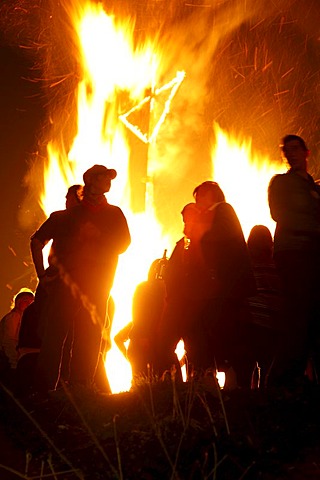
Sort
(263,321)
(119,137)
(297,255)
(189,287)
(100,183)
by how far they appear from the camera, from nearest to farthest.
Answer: (297,255), (263,321), (189,287), (100,183), (119,137)

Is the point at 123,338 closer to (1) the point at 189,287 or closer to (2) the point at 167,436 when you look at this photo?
(1) the point at 189,287

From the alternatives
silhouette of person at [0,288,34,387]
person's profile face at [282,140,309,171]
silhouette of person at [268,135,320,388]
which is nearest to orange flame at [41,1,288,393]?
silhouette of person at [0,288,34,387]

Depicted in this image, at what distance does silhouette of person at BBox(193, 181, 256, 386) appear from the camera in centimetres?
532

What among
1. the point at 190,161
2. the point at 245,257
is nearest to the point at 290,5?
the point at 190,161

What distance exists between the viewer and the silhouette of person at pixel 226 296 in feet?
17.5

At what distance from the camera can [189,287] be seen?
558 centimetres

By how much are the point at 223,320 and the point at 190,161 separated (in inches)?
510

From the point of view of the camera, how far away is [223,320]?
17.5 feet

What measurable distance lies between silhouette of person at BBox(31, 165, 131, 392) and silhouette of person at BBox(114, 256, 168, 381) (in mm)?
Result: 445

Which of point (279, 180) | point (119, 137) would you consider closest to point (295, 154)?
point (279, 180)

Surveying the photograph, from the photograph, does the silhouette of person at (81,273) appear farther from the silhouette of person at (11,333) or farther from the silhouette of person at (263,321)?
the silhouette of person at (11,333)

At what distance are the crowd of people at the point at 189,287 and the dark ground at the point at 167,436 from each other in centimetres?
71

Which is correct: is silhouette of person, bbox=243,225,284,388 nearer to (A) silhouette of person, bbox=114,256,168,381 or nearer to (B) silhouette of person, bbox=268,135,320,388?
(B) silhouette of person, bbox=268,135,320,388

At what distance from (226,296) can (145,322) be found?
0.94 metres
